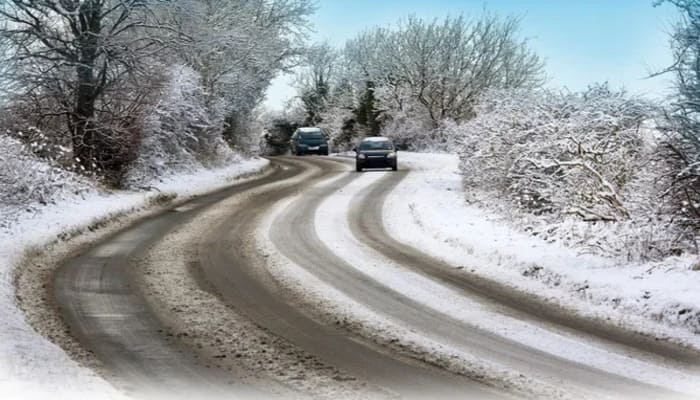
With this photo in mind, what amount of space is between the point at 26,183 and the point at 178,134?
11558mm

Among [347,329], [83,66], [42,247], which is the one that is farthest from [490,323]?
[83,66]

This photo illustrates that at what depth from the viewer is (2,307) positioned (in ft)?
24.1

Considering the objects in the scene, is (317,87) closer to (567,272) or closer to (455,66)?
(455,66)

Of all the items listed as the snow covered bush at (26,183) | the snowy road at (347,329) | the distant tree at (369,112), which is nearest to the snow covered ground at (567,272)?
the snowy road at (347,329)

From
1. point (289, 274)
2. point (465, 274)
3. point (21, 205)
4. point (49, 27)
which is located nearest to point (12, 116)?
point (49, 27)

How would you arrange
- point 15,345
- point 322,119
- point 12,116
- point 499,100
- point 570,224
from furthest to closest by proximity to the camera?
point 322,119 < point 499,100 < point 12,116 < point 570,224 < point 15,345

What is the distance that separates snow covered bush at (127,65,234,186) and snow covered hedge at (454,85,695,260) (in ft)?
32.3

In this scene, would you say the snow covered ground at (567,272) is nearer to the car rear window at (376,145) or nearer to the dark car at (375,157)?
the dark car at (375,157)

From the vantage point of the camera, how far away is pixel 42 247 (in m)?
11.1

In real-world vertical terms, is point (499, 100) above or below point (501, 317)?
above

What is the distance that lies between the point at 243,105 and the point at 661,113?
91.2 feet

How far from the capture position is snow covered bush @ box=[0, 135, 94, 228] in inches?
527

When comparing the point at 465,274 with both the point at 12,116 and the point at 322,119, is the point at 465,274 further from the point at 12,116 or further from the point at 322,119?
the point at 322,119

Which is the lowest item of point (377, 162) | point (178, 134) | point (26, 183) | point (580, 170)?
point (26, 183)
